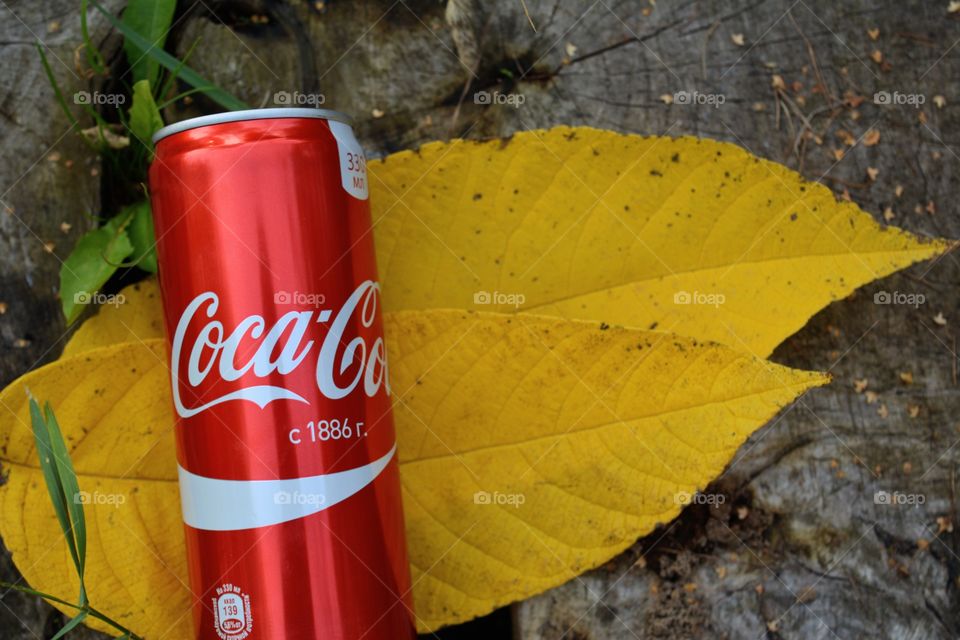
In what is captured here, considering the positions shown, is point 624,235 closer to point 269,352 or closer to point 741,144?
point 741,144

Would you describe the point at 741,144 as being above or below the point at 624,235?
above

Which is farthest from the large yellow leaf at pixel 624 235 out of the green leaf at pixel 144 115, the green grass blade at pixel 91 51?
the green grass blade at pixel 91 51

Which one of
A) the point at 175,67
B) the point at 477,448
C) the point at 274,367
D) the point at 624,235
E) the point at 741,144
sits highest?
the point at 175,67

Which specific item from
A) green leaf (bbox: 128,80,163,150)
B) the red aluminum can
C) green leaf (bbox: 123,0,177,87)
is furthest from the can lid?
green leaf (bbox: 123,0,177,87)

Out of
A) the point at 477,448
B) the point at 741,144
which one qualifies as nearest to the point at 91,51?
the point at 477,448

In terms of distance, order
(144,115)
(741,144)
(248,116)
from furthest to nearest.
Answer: (741,144) < (144,115) < (248,116)

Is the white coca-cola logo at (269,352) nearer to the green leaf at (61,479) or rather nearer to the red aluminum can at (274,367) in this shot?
the red aluminum can at (274,367)

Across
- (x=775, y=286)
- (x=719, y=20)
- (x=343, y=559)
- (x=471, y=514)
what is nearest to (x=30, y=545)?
(x=343, y=559)
